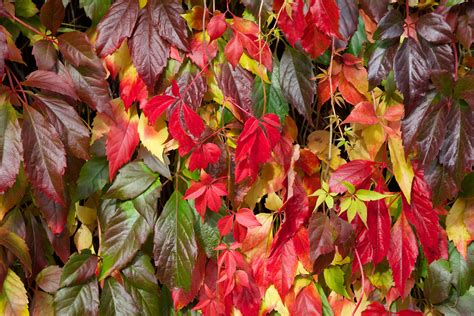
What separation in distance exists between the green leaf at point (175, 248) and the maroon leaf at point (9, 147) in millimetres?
275

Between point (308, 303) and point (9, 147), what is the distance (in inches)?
25.0

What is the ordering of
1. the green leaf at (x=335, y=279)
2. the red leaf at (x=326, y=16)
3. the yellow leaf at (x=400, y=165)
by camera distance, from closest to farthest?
the red leaf at (x=326, y=16) < the yellow leaf at (x=400, y=165) < the green leaf at (x=335, y=279)

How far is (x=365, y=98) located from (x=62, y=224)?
0.62 metres

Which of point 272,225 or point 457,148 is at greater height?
point 457,148

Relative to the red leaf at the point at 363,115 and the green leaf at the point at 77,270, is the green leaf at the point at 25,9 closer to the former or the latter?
the green leaf at the point at 77,270

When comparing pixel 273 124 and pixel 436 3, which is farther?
pixel 436 3

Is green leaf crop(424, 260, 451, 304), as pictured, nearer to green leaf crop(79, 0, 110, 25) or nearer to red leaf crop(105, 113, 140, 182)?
red leaf crop(105, 113, 140, 182)

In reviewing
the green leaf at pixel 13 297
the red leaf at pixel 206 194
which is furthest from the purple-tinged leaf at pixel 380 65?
the green leaf at pixel 13 297

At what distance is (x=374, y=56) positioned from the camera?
1047 millimetres

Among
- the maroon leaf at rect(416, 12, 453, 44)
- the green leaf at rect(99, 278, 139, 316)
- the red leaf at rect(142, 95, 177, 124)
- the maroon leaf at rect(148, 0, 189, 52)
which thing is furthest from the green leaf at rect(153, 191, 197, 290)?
the maroon leaf at rect(416, 12, 453, 44)

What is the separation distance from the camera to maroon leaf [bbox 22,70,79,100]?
3.33 ft

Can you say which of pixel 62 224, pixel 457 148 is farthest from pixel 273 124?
pixel 62 224

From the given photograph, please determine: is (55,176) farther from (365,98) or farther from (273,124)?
(365,98)

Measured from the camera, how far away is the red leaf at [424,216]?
3.60ft
